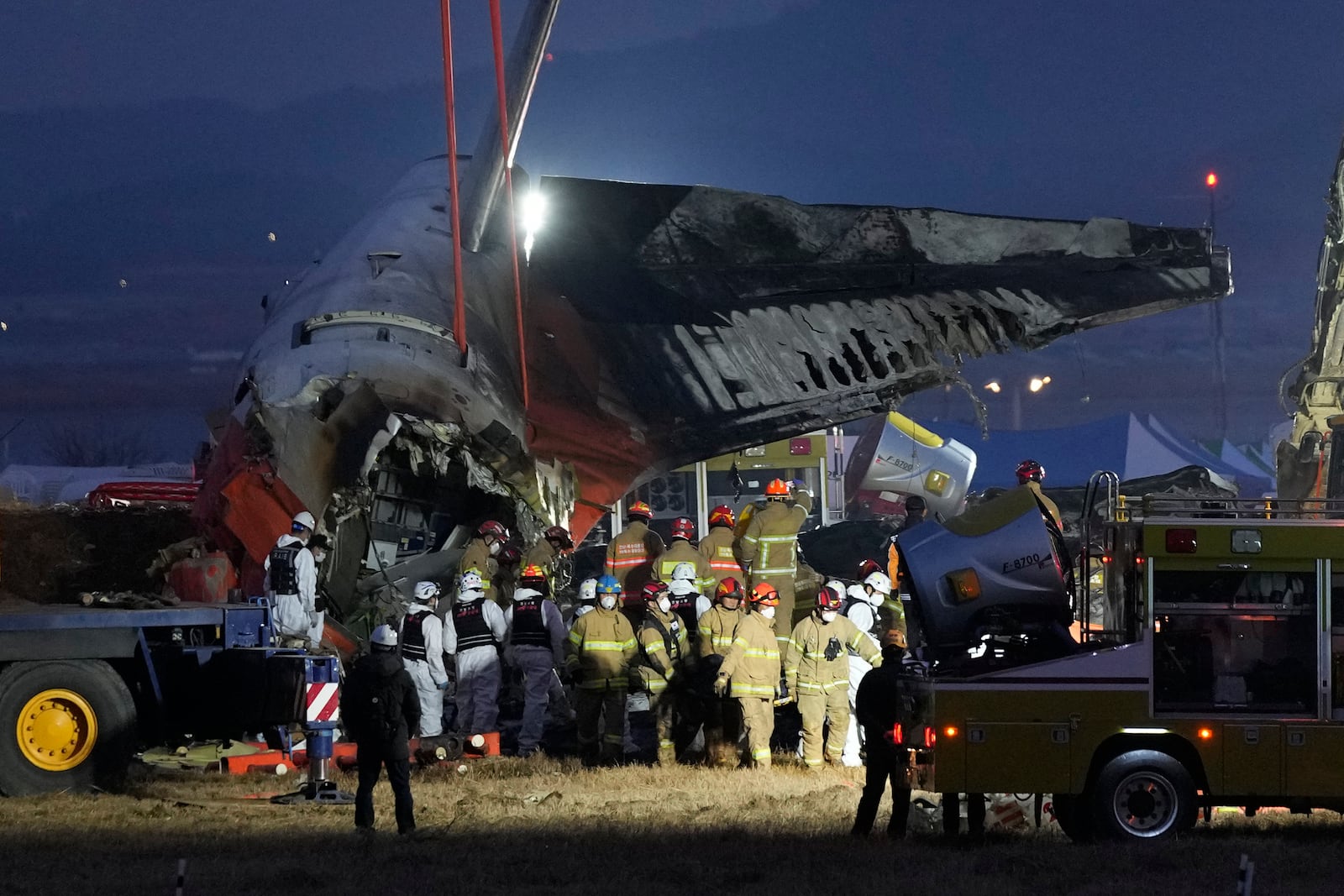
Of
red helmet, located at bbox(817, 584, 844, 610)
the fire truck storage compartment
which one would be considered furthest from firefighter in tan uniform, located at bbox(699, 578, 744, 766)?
the fire truck storage compartment

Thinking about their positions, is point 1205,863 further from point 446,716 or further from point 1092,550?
point 446,716

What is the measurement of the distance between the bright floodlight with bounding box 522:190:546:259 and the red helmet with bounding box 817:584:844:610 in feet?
30.5

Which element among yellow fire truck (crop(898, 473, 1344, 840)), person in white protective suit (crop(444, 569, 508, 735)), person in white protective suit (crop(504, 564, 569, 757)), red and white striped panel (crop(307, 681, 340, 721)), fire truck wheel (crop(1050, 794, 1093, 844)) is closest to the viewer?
yellow fire truck (crop(898, 473, 1344, 840))

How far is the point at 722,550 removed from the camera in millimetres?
18859

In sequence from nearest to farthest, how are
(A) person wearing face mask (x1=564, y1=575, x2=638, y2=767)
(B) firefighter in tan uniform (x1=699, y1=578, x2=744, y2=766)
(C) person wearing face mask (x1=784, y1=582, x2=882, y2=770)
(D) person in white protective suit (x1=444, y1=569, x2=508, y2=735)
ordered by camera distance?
(C) person wearing face mask (x1=784, y1=582, x2=882, y2=770) → (A) person wearing face mask (x1=564, y1=575, x2=638, y2=767) → (B) firefighter in tan uniform (x1=699, y1=578, x2=744, y2=766) → (D) person in white protective suit (x1=444, y1=569, x2=508, y2=735)

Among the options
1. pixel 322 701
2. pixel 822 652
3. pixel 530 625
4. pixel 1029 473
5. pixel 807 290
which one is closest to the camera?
pixel 322 701

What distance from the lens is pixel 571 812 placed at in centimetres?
1227

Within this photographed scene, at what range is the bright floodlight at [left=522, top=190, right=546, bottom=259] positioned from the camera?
76.7ft

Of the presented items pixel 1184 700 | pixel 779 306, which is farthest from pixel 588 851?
pixel 779 306

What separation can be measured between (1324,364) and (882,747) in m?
16.5

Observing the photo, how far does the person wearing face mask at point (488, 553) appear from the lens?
18219 mm

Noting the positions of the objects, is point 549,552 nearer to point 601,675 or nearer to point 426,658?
point 426,658

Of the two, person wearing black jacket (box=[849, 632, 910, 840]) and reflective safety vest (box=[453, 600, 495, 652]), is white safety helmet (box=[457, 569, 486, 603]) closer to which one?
reflective safety vest (box=[453, 600, 495, 652])

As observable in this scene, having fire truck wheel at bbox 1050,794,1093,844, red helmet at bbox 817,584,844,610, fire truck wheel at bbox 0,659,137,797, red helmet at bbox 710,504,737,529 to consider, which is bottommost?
fire truck wheel at bbox 1050,794,1093,844
